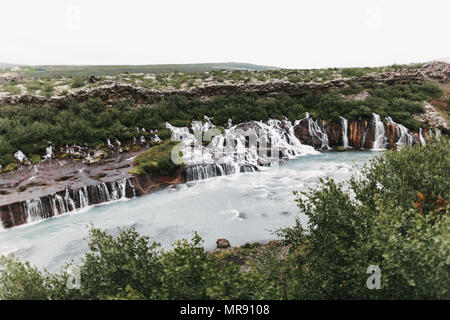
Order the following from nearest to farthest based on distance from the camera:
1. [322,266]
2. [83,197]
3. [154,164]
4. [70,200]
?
[322,266] → [70,200] → [83,197] → [154,164]

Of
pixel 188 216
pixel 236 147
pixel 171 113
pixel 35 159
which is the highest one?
pixel 171 113

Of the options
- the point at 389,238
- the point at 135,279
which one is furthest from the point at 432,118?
the point at 135,279

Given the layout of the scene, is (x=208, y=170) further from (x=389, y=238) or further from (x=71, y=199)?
(x=389, y=238)

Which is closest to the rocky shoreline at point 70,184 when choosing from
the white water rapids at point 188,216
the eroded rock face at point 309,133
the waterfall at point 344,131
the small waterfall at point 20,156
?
the white water rapids at point 188,216

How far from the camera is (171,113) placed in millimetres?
33812

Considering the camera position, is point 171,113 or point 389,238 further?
point 171,113

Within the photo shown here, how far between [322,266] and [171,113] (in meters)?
29.7

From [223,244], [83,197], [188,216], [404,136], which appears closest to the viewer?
[223,244]

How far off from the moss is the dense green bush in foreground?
15.8m

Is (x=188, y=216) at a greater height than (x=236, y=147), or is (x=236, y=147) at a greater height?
(x=236, y=147)

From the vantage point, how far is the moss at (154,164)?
2288 cm

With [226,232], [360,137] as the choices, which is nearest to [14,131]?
[226,232]

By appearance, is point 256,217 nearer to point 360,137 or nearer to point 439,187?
point 439,187

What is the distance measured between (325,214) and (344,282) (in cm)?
225
